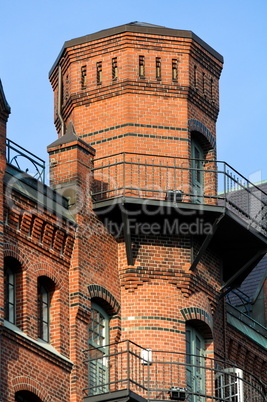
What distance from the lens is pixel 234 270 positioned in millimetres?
34500

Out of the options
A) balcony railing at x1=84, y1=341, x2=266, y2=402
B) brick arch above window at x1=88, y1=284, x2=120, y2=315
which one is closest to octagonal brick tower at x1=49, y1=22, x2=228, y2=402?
brick arch above window at x1=88, y1=284, x2=120, y2=315

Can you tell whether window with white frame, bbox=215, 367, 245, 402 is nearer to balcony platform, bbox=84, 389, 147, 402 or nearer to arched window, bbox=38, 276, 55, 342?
balcony platform, bbox=84, 389, 147, 402

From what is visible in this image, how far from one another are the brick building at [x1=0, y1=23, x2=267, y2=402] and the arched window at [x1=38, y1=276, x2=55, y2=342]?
26 millimetres

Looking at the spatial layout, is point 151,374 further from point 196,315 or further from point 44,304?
point 44,304

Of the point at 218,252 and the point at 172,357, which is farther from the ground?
the point at 218,252

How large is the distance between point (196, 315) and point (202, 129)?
483 cm

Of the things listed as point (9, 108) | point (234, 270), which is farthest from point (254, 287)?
point (9, 108)

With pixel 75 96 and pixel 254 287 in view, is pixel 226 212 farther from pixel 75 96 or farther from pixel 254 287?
pixel 254 287

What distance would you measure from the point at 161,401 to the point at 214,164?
7.08 metres

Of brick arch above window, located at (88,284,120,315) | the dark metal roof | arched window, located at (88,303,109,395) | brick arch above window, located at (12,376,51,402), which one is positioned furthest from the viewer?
the dark metal roof

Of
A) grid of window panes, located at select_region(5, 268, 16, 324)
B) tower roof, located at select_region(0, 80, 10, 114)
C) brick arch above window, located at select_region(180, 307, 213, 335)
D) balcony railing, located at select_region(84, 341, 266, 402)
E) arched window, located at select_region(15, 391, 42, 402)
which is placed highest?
tower roof, located at select_region(0, 80, 10, 114)

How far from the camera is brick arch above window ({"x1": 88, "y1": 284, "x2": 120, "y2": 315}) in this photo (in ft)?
102

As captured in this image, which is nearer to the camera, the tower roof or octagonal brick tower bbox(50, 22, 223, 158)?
the tower roof

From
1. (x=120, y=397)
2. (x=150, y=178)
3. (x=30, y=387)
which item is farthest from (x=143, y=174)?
(x=30, y=387)
